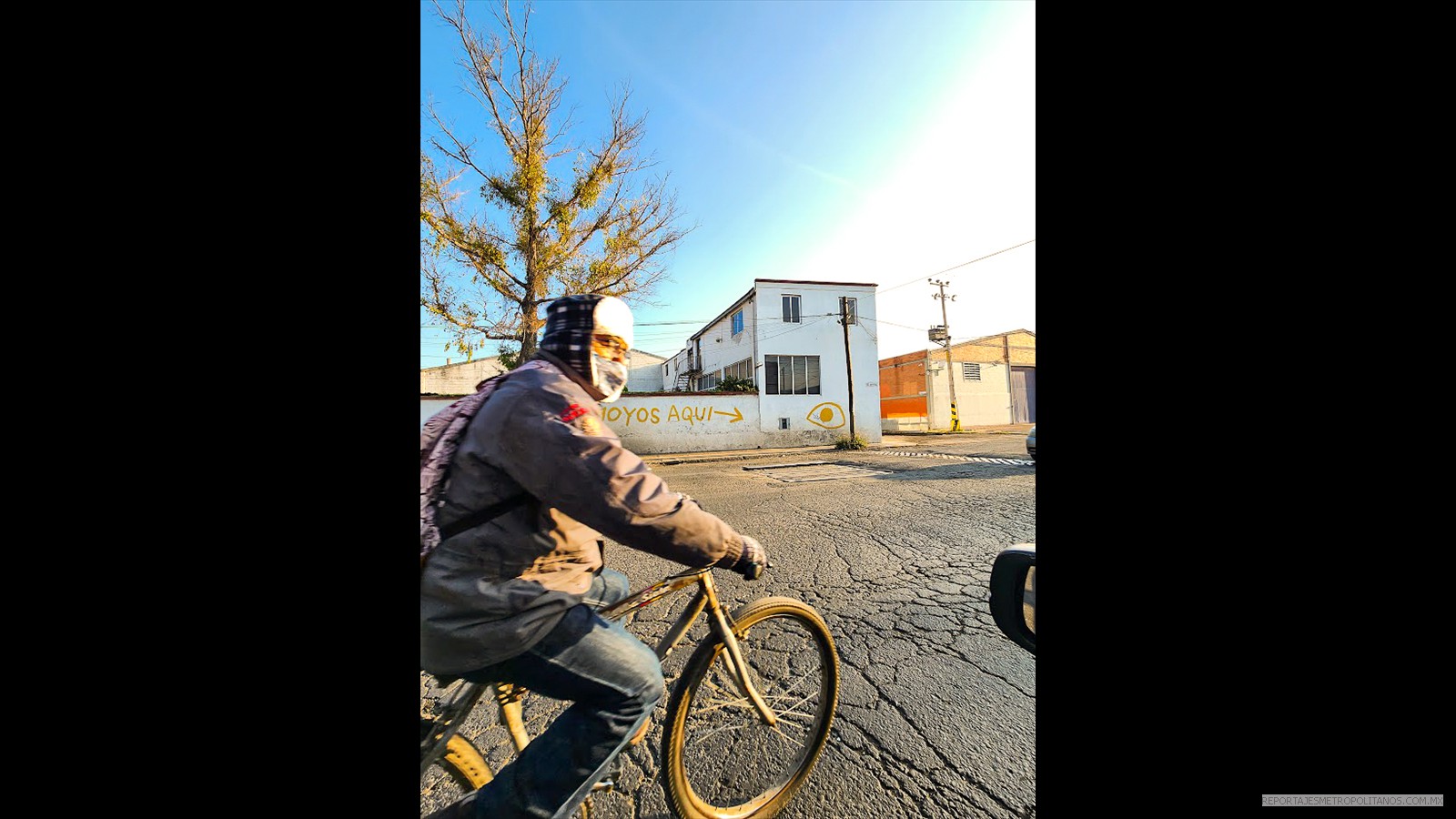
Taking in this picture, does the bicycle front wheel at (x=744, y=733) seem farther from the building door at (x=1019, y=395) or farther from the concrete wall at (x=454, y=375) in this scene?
the building door at (x=1019, y=395)

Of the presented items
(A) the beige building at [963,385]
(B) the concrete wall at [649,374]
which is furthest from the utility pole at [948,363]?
(B) the concrete wall at [649,374]

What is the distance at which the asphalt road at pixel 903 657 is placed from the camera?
165 cm

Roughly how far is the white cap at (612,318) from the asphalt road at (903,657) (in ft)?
5.39

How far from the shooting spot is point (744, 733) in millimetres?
1896

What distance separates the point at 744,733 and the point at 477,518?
1517 millimetres

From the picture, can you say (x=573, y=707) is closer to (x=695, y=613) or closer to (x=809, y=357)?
(x=695, y=613)

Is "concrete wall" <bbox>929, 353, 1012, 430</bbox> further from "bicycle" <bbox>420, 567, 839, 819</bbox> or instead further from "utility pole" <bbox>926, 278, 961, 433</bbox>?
"bicycle" <bbox>420, 567, 839, 819</bbox>

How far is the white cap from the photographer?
4.41ft

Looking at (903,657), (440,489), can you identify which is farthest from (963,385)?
(440,489)

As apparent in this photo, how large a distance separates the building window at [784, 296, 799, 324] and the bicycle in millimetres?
18643

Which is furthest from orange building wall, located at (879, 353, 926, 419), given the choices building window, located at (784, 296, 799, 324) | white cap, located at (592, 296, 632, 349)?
white cap, located at (592, 296, 632, 349)
